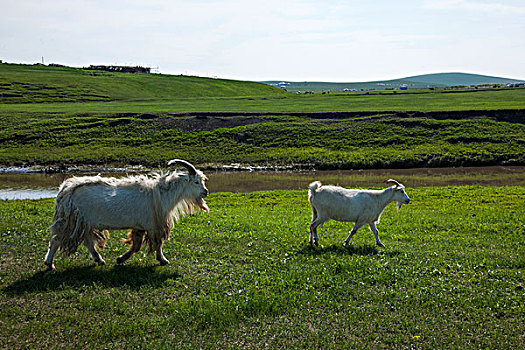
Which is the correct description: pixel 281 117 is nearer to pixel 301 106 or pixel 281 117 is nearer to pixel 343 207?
pixel 301 106

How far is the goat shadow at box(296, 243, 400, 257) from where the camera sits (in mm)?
12881

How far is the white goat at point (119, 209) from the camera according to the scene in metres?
11.0

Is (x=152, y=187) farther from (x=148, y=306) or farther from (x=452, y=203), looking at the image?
(x=452, y=203)

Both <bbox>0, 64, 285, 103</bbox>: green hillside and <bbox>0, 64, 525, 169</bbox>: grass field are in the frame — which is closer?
<bbox>0, 64, 525, 169</bbox>: grass field

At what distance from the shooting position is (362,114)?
61.8 meters

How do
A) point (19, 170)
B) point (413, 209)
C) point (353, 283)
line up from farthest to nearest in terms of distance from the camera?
point (19, 170), point (413, 209), point (353, 283)

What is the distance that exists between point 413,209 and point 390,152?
26.4 metres

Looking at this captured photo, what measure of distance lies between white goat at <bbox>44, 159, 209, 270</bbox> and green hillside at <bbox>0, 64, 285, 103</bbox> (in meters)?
90.0

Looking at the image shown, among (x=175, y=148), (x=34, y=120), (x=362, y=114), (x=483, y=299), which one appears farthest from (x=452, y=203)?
(x=34, y=120)

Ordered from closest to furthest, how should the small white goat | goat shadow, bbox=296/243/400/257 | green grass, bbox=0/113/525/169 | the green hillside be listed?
goat shadow, bbox=296/243/400/257, the small white goat, green grass, bbox=0/113/525/169, the green hillside

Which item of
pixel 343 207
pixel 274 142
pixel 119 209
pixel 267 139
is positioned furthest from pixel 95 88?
pixel 119 209

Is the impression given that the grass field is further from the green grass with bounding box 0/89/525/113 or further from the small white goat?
the small white goat

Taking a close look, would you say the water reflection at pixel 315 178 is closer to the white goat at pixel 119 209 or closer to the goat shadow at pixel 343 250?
the goat shadow at pixel 343 250

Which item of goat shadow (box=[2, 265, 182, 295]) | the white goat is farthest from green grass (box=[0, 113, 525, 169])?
goat shadow (box=[2, 265, 182, 295])
